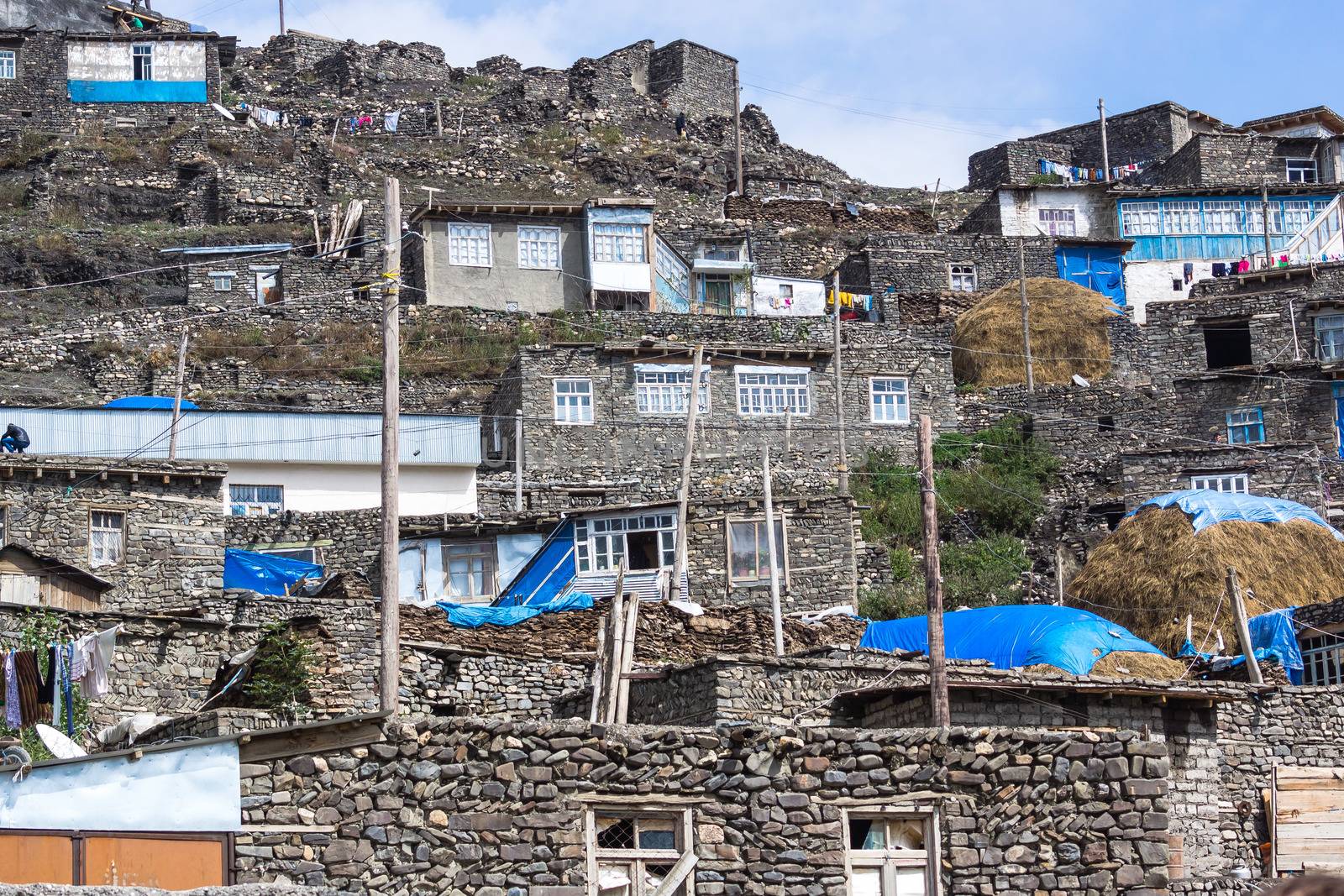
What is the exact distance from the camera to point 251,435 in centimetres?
3825

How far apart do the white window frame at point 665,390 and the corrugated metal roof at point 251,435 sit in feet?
12.3

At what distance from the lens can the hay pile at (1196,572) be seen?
101 ft

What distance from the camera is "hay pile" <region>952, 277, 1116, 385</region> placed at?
46.2 meters

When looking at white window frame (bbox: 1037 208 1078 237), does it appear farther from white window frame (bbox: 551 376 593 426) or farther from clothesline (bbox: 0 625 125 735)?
clothesline (bbox: 0 625 125 735)

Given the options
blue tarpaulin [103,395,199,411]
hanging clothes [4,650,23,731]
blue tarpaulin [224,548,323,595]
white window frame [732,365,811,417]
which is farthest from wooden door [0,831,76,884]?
white window frame [732,365,811,417]

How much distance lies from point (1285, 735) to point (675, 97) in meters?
54.1

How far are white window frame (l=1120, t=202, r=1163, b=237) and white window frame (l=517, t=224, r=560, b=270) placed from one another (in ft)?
59.2

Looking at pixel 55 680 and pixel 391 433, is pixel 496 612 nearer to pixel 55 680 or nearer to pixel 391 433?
pixel 55 680

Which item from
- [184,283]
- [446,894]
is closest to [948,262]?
[184,283]

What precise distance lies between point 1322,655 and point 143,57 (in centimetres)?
4753

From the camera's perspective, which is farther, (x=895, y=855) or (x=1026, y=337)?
(x=1026, y=337)

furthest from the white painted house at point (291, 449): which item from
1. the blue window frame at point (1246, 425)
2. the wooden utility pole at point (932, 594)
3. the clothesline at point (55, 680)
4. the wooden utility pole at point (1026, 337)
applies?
the wooden utility pole at point (932, 594)

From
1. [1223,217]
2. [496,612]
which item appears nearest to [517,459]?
[496,612]

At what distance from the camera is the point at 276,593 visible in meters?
32.0
